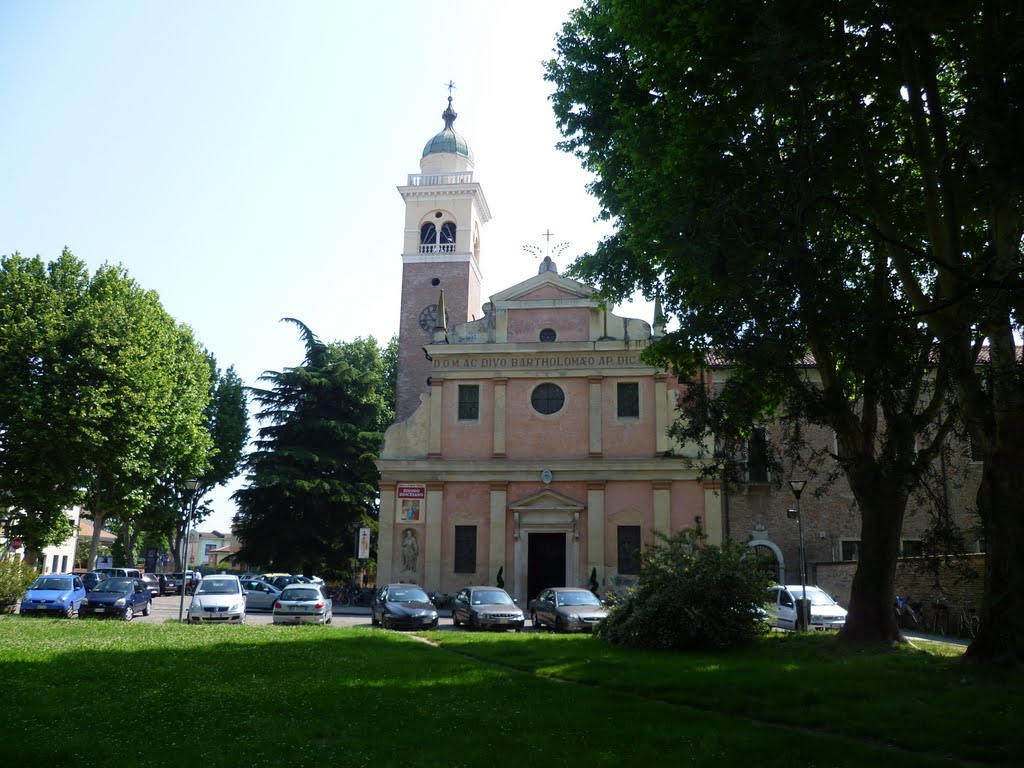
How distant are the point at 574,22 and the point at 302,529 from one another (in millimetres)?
29623

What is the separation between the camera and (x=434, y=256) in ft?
153

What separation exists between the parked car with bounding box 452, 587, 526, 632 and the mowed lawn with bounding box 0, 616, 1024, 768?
8.32m

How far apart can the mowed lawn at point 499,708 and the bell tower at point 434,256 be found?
98.4ft

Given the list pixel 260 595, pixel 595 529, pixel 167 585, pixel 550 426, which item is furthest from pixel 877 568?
pixel 167 585

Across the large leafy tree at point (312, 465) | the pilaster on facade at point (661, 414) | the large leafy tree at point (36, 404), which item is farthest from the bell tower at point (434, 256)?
the large leafy tree at point (36, 404)

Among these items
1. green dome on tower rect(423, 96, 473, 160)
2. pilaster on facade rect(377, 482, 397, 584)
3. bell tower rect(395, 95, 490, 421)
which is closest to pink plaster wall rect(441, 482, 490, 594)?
pilaster on facade rect(377, 482, 397, 584)

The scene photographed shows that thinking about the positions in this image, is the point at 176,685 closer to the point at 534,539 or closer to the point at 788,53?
the point at 788,53

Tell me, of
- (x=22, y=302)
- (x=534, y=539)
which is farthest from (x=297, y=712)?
(x=22, y=302)

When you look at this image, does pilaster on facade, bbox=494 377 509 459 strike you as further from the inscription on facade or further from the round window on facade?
the round window on facade

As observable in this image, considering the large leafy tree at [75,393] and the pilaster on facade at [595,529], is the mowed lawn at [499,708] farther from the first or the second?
the large leafy tree at [75,393]

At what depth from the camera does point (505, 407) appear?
33.0m

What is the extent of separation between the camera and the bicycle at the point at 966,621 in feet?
68.4

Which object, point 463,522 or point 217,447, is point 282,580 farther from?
point 217,447

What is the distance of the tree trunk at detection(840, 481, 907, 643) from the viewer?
14125 millimetres
